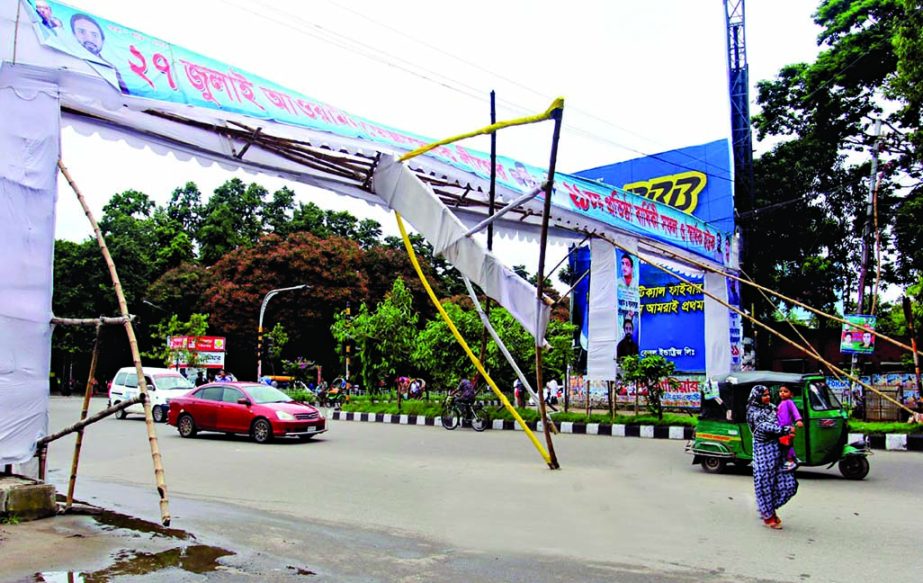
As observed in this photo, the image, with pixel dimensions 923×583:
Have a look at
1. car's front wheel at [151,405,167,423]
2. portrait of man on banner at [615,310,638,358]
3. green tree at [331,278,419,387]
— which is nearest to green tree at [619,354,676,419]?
portrait of man on banner at [615,310,638,358]

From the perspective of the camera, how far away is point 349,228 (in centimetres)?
5294

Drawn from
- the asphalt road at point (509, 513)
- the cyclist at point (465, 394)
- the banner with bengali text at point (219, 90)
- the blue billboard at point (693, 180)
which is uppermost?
the blue billboard at point (693, 180)

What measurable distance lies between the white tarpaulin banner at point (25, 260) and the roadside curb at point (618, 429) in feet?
39.4

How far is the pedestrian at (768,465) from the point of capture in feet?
23.5

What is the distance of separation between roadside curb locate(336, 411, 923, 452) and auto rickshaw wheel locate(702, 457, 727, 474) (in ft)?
8.87

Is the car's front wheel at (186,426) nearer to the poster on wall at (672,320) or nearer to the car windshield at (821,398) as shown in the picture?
the car windshield at (821,398)

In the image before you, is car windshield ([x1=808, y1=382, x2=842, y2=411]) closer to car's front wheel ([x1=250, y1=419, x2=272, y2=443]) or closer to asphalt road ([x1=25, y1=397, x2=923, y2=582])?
asphalt road ([x1=25, y1=397, x2=923, y2=582])

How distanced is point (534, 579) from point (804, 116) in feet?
82.2

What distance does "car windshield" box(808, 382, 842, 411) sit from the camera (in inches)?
405

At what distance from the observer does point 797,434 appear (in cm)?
1022

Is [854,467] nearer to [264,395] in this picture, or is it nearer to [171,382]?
[264,395]

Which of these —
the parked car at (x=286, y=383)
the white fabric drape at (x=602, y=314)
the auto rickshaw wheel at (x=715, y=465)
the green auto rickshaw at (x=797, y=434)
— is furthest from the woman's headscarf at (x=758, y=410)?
the parked car at (x=286, y=383)

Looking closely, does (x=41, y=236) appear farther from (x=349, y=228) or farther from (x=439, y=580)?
(x=349, y=228)

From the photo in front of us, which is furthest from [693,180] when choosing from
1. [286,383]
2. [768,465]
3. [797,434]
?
[286,383]
